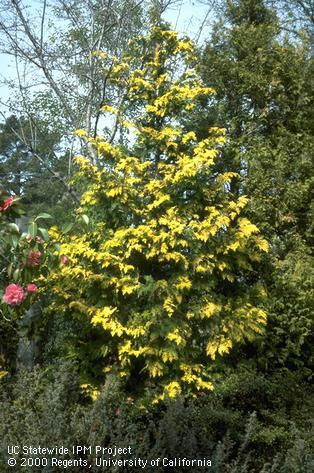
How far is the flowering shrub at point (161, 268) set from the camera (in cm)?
503

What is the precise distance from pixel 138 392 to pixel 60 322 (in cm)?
116

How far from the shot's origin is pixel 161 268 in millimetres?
5605

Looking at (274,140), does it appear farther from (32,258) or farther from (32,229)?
(32,229)

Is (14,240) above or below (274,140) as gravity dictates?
below

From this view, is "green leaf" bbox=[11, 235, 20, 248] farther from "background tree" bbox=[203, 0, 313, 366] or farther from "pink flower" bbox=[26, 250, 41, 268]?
"background tree" bbox=[203, 0, 313, 366]

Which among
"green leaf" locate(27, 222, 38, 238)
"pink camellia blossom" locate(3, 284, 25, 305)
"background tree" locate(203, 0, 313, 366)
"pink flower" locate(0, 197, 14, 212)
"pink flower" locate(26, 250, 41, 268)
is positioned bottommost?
"pink camellia blossom" locate(3, 284, 25, 305)

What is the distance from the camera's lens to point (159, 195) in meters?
5.38

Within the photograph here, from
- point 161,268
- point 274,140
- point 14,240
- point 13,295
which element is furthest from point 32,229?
point 274,140

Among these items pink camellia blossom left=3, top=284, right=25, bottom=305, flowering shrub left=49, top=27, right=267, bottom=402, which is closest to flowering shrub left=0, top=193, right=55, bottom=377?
pink camellia blossom left=3, top=284, right=25, bottom=305

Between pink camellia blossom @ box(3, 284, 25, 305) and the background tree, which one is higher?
the background tree

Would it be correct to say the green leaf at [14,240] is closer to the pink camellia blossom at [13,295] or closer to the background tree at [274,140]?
the pink camellia blossom at [13,295]

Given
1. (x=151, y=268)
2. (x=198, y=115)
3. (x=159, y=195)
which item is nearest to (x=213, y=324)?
(x=151, y=268)

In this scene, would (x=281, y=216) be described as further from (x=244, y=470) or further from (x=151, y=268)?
(x=244, y=470)

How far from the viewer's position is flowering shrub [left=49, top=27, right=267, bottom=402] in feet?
16.5
